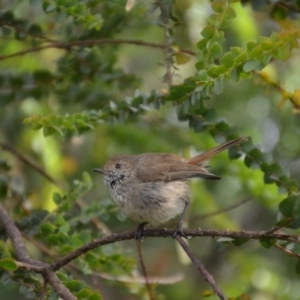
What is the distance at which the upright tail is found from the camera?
345cm

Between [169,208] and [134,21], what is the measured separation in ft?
3.63

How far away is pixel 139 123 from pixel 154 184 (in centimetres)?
73

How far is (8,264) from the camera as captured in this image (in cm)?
284

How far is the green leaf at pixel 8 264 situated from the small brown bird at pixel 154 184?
1.23 m

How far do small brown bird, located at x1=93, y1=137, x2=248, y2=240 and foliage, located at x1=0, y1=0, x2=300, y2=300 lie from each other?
0.78 ft

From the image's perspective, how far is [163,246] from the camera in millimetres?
6160

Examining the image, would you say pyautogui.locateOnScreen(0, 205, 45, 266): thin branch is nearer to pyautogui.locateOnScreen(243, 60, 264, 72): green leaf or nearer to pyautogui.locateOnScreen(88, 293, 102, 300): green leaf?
pyautogui.locateOnScreen(88, 293, 102, 300): green leaf

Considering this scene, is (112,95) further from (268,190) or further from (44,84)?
(268,190)

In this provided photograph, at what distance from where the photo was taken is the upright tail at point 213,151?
345 centimetres

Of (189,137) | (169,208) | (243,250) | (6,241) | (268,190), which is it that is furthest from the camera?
(243,250)

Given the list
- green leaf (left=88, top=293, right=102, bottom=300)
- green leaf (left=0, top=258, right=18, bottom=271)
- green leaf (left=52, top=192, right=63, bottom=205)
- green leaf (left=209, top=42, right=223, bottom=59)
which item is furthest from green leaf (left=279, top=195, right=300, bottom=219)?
green leaf (left=52, top=192, right=63, bottom=205)

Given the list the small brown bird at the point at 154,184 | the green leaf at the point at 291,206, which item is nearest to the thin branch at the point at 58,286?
the green leaf at the point at 291,206

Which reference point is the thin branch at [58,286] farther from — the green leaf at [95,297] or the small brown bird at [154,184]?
the small brown bird at [154,184]

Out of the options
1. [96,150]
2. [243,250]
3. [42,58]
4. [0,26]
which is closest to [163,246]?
[243,250]
